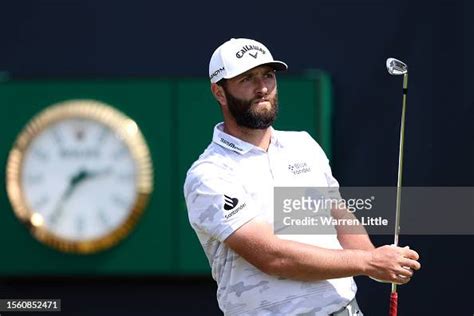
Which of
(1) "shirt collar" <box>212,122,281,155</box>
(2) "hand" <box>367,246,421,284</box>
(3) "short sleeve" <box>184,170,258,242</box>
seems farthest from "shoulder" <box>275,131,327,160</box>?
(2) "hand" <box>367,246,421,284</box>

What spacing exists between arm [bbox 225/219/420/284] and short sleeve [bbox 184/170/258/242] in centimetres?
3

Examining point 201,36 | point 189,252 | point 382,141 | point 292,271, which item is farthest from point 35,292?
point 292,271

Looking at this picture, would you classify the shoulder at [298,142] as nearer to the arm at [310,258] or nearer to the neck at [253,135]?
the neck at [253,135]

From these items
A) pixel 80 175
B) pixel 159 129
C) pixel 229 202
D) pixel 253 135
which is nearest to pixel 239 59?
pixel 253 135

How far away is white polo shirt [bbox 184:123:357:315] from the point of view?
322 centimetres

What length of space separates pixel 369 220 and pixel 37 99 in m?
1.55

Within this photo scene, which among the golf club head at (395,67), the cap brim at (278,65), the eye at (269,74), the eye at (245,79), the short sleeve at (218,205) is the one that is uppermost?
the golf club head at (395,67)

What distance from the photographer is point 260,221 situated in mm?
3213

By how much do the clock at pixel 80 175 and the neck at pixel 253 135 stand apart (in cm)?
142

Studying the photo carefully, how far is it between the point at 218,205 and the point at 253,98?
15.1 inches

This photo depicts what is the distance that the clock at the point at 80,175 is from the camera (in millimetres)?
4785

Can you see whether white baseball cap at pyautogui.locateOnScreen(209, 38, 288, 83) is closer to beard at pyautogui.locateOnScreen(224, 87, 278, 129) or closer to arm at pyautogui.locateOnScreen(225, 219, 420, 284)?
beard at pyautogui.locateOnScreen(224, 87, 278, 129)

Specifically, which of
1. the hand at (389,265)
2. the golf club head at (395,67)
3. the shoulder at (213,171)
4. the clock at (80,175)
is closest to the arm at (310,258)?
the hand at (389,265)

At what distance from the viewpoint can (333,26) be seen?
480 cm
